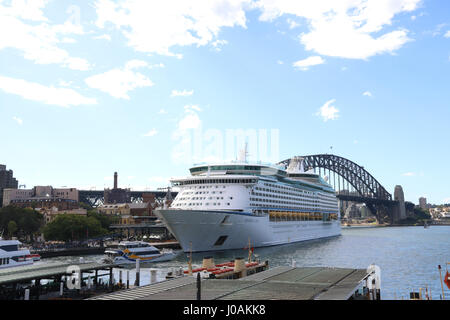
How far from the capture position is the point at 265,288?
24.4 m

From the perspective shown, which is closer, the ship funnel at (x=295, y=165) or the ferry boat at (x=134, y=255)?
the ferry boat at (x=134, y=255)

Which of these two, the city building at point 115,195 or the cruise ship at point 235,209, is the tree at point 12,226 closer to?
the cruise ship at point 235,209

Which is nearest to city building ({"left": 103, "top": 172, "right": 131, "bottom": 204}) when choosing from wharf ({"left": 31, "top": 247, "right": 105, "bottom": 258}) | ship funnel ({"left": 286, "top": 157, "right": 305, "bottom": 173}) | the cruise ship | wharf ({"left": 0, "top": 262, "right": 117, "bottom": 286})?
ship funnel ({"left": 286, "top": 157, "right": 305, "bottom": 173})

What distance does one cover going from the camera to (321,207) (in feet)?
378

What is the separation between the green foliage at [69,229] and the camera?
294 ft

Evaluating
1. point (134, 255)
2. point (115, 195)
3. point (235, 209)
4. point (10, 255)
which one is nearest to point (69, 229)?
point (134, 255)

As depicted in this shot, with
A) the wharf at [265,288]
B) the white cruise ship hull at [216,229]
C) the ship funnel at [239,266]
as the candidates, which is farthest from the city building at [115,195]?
the wharf at [265,288]

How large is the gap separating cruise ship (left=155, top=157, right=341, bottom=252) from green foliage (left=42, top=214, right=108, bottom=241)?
27128 mm

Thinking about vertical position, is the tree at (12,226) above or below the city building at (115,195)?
below

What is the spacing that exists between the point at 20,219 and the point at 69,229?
1521 centimetres

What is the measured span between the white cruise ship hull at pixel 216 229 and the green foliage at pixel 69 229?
36.4 metres

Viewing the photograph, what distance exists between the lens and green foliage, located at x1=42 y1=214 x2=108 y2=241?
89.6 m
